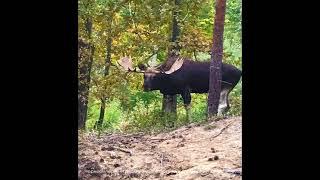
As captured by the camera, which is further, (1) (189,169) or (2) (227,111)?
(2) (227,111)

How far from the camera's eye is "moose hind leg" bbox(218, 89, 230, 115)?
439 centimetres

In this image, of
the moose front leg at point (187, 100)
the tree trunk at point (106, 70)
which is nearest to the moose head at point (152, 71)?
the tree trunk at point (106, 70)

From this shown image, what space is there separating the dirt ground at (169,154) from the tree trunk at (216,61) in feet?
1.16

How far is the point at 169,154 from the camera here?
3.70m

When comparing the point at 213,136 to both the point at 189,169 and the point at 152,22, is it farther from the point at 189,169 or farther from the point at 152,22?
the point at 152,22

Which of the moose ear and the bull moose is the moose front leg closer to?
the bull moose

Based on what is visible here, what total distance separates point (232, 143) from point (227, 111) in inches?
29.8

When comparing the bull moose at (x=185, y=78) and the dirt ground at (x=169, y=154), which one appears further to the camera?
the bull moose at (x=185, y=78)

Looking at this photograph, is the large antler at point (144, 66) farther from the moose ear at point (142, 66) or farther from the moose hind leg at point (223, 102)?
the moose hind leg at point (223, 102)

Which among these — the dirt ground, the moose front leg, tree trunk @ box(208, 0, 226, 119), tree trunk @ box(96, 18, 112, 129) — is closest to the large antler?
tree trunk @ box(96, 18, 112, 129)

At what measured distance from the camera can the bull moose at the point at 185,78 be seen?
4406 millimetres
